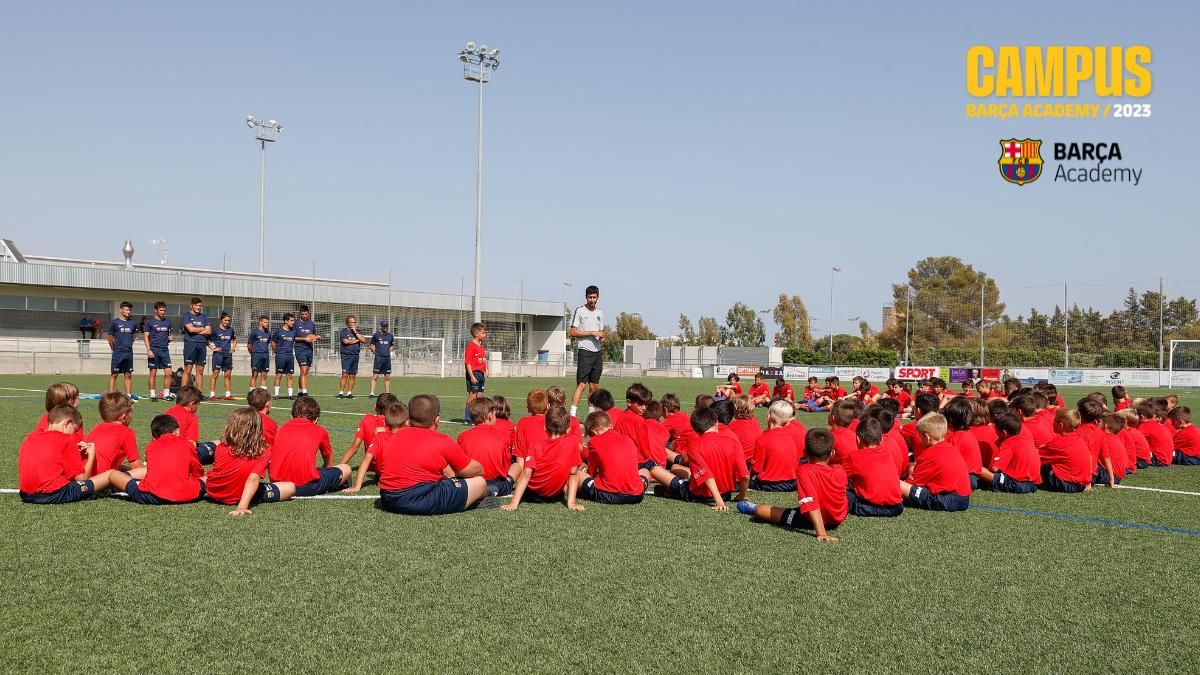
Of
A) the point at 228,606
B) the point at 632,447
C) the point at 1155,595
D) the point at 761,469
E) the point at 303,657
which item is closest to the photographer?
the point at 303,657

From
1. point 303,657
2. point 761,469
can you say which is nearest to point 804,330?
point 761,469

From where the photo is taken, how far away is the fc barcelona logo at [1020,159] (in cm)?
3353

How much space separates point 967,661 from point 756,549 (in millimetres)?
2152

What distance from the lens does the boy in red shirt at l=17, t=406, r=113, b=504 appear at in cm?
689

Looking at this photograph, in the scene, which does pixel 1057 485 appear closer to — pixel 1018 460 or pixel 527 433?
pixel 1018 460

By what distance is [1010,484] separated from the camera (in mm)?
8695

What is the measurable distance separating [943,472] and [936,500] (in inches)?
9.5

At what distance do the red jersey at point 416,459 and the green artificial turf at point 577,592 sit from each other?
35 centimetres

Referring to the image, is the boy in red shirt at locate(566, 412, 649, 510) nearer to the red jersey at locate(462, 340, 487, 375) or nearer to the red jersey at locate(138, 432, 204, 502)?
the red jersey at locate(138, 432, 204, 502)

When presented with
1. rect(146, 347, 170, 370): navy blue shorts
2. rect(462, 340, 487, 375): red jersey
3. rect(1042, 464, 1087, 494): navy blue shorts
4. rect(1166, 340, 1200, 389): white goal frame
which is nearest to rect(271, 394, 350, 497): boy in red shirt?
rect(462, 340, 487, 375): red jersey

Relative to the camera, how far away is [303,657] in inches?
151

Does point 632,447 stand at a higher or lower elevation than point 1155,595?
higher

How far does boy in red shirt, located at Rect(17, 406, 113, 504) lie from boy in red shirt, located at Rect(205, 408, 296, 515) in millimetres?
967

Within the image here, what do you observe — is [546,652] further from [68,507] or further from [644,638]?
[68,507]
